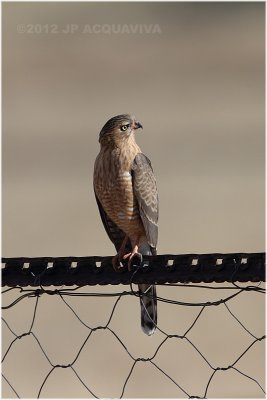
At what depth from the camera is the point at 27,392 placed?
575 centimetres

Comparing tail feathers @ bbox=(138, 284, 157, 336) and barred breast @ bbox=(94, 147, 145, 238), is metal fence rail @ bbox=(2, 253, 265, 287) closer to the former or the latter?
tail feathers @ bbox=(138, 284, 157, 336)

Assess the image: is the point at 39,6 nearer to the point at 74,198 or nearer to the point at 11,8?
the point at 11,8

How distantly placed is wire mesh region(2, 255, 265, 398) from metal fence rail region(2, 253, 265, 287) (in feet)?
8.82

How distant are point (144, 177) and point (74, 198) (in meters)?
8.02

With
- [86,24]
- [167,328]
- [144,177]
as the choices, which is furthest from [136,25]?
[144,177]

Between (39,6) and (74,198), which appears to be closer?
(74,198)

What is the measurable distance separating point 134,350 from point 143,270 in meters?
4.50

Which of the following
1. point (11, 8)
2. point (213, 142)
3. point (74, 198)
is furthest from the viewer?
point (11, 8)

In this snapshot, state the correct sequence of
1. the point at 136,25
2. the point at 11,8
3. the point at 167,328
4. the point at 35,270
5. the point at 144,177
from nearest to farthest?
the point at 35,270 → the point at 144,177 → the point at 167,328 → the point at 11,8 → the point at 136,25

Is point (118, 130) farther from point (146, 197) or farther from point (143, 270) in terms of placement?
point (143, 270)

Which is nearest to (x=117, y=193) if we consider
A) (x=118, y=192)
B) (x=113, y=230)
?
(x=118, y=192)

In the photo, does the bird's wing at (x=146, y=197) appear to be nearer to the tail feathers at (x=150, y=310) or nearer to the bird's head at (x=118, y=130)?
the bird's head at (x=118, y=130)

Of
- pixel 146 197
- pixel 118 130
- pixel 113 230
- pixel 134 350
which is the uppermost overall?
pixel 118 130

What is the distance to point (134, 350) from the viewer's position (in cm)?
662
